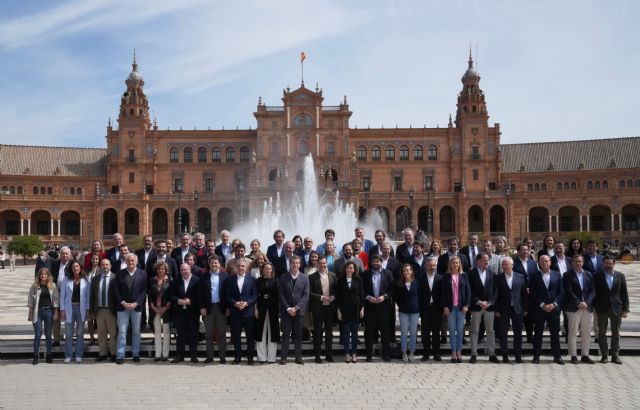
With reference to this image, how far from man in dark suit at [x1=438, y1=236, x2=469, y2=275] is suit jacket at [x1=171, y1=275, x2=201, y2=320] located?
516 centimetres

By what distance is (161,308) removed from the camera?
12062 mm

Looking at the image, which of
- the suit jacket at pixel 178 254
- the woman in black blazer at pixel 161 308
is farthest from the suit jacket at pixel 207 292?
the suit jacket at pixel 178 254

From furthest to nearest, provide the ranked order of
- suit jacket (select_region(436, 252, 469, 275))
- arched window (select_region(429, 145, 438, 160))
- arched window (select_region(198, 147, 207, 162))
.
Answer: arched window (select_region(198, 147, 207, 162))
arched window (select_region(429, 145, 438, 160))
suit jacket (select_region(436, 252, 469, 275))

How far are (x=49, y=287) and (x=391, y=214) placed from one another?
197 feet

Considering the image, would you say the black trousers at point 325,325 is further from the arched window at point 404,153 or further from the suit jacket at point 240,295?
the arched window at point 404,153

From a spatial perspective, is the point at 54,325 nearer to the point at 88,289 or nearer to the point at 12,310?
the point at 88,289

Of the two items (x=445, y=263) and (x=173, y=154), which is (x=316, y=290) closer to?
(x=445, y=263)

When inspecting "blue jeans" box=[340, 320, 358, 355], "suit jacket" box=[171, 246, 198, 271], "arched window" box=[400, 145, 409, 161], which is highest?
"arched window" box=[400, 145, 409, 161]

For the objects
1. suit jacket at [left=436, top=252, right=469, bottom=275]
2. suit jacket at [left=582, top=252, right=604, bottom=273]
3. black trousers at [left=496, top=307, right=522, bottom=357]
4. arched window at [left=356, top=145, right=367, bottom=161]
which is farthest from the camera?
arched window at [left=356, top=145, right=367, bottom=161]

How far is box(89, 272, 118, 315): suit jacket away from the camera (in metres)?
12.0

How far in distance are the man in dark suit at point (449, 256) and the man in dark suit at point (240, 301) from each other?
411 cm

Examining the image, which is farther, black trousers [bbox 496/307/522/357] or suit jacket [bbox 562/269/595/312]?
suit jacket [bbox 562/269/595/312]

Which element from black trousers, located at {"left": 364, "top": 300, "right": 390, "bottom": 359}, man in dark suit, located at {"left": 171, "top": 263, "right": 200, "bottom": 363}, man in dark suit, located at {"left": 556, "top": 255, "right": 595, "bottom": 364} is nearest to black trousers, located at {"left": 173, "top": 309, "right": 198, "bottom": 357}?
man in dark suit, located at {"left": 171, "top": 263, "right": 200, "bottom": 363}

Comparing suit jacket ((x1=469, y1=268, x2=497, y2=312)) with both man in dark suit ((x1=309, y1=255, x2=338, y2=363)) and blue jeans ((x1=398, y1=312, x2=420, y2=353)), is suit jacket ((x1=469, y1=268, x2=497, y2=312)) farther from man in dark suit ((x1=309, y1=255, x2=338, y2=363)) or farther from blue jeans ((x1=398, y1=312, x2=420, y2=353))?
man in dark suit ((x1=309, y1=255, x2=338, y2=363))
